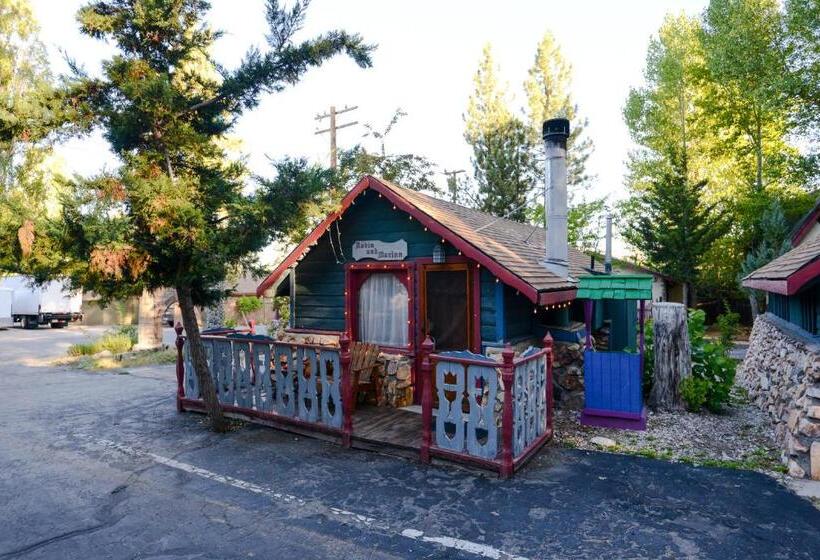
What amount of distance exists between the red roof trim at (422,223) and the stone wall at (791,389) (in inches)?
127

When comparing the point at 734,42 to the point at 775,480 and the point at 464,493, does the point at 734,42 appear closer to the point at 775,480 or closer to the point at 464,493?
the point at 775,480

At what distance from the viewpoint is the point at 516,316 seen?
791 cm

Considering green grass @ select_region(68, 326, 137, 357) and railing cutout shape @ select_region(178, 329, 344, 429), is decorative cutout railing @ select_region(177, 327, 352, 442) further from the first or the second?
Answer: green grass @ select_region(68, 326, 137, 357)

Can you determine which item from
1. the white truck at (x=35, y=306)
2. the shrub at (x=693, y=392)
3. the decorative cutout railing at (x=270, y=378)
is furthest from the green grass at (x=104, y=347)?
the shrub at (x=693, y=392)

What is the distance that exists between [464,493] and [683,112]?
3073 cm

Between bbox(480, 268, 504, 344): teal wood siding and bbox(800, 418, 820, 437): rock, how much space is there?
3.64 m

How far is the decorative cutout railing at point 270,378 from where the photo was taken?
21.3 feet

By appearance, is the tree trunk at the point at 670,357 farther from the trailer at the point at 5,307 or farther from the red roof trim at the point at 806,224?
the trailer at the point at 5,307

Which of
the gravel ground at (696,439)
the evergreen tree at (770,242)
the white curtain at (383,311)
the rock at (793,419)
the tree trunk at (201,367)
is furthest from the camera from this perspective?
A: the evergreen tree at (770,242)

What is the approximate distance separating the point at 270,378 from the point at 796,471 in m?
6.74

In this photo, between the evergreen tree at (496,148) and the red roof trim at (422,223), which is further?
the evergreen tree at (496,148)

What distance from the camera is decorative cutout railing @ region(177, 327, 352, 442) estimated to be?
256 inches

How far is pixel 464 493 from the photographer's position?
16.3 ft

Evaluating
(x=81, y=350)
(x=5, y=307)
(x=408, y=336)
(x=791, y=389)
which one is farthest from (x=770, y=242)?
(x=5, y=307)
